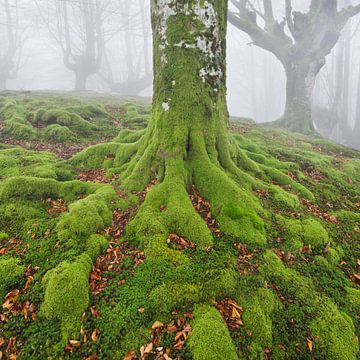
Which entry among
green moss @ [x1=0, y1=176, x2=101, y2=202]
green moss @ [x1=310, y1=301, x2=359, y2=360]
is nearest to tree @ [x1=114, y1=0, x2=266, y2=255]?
green moss @ [x1=0, y1=176, x2=101, y2=202]

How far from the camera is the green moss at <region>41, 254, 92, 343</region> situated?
3.07 metres

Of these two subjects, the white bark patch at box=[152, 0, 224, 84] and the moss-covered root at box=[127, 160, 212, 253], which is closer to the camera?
the moss-covered root at box=[127, 160, 212, 253]

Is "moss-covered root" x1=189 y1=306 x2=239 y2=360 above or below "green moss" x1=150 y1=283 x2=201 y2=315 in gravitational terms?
below

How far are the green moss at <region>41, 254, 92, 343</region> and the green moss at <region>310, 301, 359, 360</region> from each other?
2.84 meters

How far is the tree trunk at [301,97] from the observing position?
17.7 m

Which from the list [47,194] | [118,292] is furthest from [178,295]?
[47,194]

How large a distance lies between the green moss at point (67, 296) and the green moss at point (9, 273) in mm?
415

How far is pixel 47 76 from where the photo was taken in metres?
67.9

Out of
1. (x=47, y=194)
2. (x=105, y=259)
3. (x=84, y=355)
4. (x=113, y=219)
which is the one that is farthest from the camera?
(x=47, y=194)

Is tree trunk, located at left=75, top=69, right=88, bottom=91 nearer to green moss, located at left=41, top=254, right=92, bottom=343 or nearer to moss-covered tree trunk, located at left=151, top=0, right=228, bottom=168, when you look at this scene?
moss-covered tree trunk, located at left=151, top=0, right=228, bottom=168

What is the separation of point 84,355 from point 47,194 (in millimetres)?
3386

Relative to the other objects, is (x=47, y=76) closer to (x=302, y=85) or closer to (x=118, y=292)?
(x=302, y=85)

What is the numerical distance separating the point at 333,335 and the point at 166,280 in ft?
7.01

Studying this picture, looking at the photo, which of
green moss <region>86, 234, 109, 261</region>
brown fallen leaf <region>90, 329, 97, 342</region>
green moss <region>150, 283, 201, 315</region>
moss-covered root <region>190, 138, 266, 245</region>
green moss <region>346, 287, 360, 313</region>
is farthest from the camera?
moss-covered root <region>190, 138, 266, 245</region>
